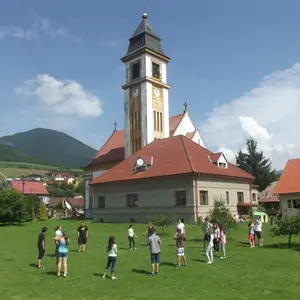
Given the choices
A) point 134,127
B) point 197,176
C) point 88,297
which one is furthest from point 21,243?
point 134,127

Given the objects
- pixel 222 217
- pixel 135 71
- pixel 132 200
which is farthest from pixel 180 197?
pixel 135 71

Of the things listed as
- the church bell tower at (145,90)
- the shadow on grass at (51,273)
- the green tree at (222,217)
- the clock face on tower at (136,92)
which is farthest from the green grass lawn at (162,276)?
the clock face on tower at (136,92)

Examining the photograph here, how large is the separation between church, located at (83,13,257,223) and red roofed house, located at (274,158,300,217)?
3830 mm

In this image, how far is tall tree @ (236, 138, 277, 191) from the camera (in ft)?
250

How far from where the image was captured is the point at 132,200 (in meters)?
43.4

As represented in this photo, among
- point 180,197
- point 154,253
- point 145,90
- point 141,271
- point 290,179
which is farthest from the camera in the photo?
point 145,90

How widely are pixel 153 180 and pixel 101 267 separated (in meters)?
24.0

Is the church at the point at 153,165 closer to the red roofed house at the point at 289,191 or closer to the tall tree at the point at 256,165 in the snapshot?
the red roofed house at the point at 289,191

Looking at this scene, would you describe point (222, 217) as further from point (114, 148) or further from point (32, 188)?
point (32, 188)

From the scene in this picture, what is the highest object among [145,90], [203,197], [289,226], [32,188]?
[145,90]

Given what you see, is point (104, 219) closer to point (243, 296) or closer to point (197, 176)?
point (197, 176)

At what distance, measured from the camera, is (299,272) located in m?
15.4

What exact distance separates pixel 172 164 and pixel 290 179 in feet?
52.5

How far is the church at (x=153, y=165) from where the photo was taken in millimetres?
39125
